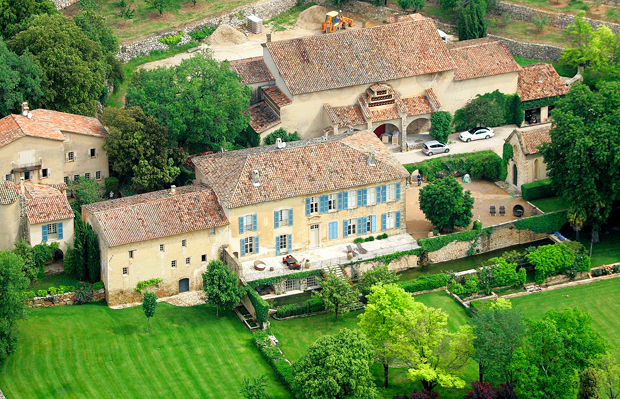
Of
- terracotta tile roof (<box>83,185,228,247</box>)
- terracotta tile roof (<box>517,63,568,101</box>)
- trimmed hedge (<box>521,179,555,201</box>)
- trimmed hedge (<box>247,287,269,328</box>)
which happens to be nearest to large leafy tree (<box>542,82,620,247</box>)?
trimmed hedge (<box>521,179,555,201</box>)

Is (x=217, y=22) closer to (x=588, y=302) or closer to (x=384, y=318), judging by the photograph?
(x=588, y=302)

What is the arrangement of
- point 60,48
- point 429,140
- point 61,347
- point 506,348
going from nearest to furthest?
point 506,348
point 61,347
point 60,48
point 429,140

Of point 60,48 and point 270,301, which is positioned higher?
point 60,48

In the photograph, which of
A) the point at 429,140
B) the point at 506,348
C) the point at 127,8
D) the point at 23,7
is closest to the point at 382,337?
the point at 506,348

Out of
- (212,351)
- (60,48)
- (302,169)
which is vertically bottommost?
(212,351)

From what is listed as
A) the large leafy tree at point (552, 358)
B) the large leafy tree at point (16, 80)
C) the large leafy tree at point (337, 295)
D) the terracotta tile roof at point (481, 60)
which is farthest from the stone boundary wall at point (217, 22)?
the large leafy tree at point (552, 358)

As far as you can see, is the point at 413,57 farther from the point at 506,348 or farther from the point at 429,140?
the point at 506,348

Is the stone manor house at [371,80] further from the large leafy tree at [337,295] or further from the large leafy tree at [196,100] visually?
the large leafy tree at [337,295]

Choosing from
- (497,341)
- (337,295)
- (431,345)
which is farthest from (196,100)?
(497,341)
